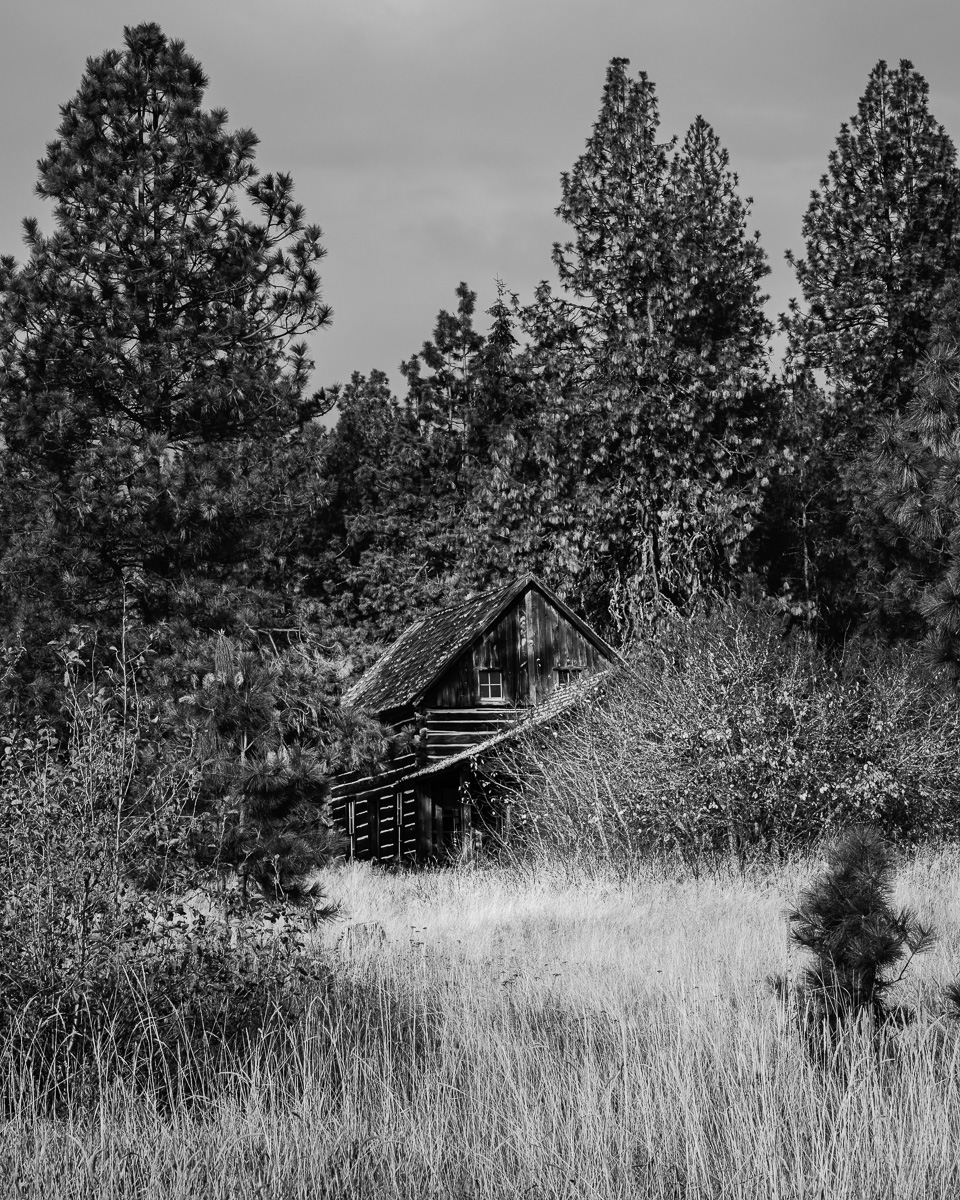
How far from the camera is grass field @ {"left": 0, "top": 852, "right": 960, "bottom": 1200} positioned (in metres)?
5.31

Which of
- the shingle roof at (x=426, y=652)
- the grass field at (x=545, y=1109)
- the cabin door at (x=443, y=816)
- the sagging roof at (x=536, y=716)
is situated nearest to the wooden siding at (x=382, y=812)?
the cabin door at (x=443, y=816)

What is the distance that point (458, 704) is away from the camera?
27422 millimetres

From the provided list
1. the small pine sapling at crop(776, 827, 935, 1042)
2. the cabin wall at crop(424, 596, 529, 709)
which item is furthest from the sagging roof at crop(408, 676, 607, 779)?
the small pine sapling at crop(776, 827, 935, 1042)

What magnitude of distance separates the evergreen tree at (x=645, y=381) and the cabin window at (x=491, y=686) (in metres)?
4.12

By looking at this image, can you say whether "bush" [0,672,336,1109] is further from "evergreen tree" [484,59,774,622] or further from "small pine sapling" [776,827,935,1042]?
"evergreen tree" [484,59,774,622]

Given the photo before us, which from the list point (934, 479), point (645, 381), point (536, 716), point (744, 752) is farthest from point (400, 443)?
point (934, 479)

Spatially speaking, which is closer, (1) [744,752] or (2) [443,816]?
(1) [744,752]

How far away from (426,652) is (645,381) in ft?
27.2

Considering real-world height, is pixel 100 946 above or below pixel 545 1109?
above

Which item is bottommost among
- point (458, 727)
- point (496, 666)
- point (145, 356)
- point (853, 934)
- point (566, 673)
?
point (853, 934)

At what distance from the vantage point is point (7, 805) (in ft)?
22.7

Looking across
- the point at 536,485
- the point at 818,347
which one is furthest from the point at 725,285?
the point at 536,485

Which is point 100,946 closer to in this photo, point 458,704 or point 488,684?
point 458,704

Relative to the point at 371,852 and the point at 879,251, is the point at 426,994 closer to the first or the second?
the point at 371,852
